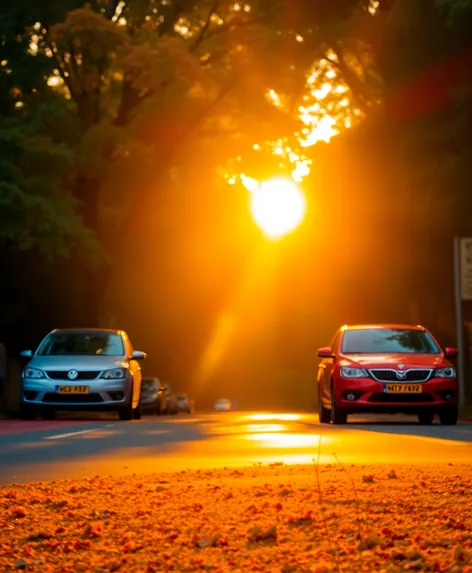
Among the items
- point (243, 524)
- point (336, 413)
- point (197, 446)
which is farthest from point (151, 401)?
point (243, 524)

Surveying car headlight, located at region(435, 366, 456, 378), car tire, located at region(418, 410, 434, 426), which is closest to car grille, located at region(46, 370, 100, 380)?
car tire, located at region(418, 410, 434, 426)

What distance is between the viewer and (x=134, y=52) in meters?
37.5

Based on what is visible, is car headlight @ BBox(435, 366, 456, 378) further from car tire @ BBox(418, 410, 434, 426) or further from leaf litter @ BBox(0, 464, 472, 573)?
leaf litter @ BBox(0, 464, 472, 573)

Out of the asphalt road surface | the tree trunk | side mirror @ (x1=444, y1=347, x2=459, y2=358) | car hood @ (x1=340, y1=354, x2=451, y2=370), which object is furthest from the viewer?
the tree trunk

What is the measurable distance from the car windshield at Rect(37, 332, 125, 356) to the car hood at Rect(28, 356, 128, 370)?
17.9 inches

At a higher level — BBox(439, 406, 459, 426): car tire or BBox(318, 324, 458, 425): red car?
BBox(318, 324, 458, 425): red car

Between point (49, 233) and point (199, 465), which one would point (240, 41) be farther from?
point (199, 465)

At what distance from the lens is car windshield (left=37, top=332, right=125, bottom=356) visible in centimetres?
2927

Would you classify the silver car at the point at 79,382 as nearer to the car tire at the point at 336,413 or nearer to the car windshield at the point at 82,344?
the car windshield at the point at 82,344

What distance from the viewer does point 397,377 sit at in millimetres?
24859

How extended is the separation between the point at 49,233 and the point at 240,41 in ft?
29.6

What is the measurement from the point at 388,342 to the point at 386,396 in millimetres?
1683

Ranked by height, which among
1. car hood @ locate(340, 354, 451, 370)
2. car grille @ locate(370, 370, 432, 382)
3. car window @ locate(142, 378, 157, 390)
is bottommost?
car window @ locate(142, 378, 157, 390)

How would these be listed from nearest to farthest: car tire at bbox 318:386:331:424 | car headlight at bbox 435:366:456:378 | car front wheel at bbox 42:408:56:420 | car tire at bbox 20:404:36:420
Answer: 1. car headlight at bbox 435:366:456:378
2. car tire at bbox 318:386:331:424
3. car tire at bbox 20:404:36:420
4. car front wheel at bbox 42:408:56:420
